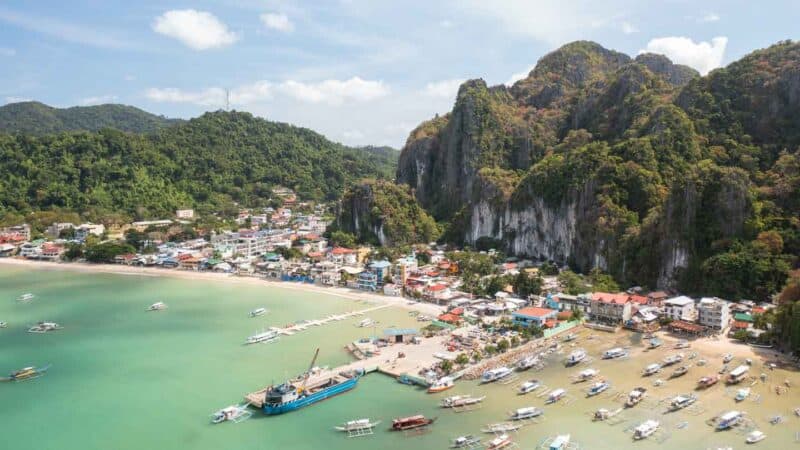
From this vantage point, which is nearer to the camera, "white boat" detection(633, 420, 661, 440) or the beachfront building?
"white boat" detection(633, 420, 661, 440)

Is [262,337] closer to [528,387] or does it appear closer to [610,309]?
[528,387]

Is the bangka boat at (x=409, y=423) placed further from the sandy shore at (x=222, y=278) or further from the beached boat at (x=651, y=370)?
the sandy shore at (x=222, y=278)

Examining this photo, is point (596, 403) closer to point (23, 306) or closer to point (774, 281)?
point (774, 281)

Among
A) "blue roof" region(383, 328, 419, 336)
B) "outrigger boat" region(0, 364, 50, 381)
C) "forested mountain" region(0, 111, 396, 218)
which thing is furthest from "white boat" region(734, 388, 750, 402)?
"forested mountain" region(0, 111, 396, 218)

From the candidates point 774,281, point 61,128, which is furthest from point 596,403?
point 61,128

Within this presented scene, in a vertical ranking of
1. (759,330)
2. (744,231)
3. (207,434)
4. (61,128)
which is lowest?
(207,434)

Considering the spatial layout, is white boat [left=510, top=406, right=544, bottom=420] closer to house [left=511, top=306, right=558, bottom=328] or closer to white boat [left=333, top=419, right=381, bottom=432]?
white boat [left=333, top=419, right=381, bottom=432]
